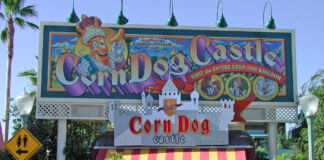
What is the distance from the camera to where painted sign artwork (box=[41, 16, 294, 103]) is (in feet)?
71.2

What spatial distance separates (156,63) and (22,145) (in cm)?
992

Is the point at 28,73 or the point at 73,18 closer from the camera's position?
the point at 73,18

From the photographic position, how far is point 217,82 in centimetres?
2198

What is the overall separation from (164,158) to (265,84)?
18.0ft

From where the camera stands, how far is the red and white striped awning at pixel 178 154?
20.5 m

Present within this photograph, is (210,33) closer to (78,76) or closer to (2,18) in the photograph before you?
(78,76)

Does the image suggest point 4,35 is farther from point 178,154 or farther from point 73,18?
point 178,154

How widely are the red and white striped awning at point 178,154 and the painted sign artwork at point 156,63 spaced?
2293 mm

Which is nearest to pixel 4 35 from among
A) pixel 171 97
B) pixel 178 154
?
pixel 171 97

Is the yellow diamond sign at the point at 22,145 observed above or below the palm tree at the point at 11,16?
below

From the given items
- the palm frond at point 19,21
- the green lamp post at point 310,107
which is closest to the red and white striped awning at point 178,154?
the green lamp post at point 310,107

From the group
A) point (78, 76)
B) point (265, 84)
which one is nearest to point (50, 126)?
point (78, 76)

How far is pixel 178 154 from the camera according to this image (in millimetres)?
20672

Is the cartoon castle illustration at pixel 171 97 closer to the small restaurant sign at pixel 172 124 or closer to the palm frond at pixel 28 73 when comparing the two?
the small restaurant sign at pixel 172 124
